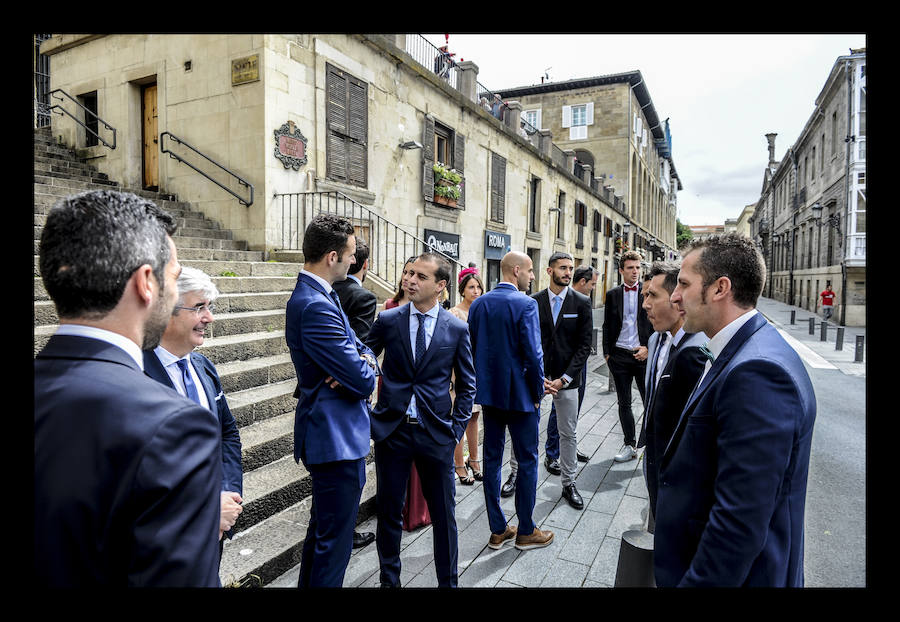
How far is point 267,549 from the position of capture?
3.28 m

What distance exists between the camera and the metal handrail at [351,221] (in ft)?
29.7

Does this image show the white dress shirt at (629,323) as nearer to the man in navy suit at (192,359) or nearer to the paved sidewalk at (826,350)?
the man in navy suit at (192,359)

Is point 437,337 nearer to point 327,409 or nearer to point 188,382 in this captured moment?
point 327,409

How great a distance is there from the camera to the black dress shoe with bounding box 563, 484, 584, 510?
4266 millimetres

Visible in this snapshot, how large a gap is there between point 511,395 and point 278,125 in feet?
24.0

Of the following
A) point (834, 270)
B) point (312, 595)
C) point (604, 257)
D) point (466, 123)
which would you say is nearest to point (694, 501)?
point (312, 595)

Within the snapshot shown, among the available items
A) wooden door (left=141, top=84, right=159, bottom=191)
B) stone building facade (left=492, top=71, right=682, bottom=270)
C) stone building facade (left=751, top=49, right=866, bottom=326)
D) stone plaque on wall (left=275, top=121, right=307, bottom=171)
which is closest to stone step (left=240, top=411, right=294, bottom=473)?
stone plaque on wall (left=275, top=121, right=307, bottom=171)

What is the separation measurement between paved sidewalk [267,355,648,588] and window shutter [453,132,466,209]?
10333mm

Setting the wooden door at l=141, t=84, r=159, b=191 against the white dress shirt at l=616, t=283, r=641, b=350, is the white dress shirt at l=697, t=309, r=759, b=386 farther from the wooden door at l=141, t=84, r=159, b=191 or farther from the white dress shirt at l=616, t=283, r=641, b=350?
the wooden door at l=141, t=84, r=159, b=191

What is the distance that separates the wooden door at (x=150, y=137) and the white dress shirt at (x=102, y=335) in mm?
10820

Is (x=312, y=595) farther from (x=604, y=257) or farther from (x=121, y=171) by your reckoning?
(x=604, y=257)

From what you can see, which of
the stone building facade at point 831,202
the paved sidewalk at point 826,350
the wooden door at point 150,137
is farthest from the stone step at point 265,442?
the stone building facade at point 831,202
